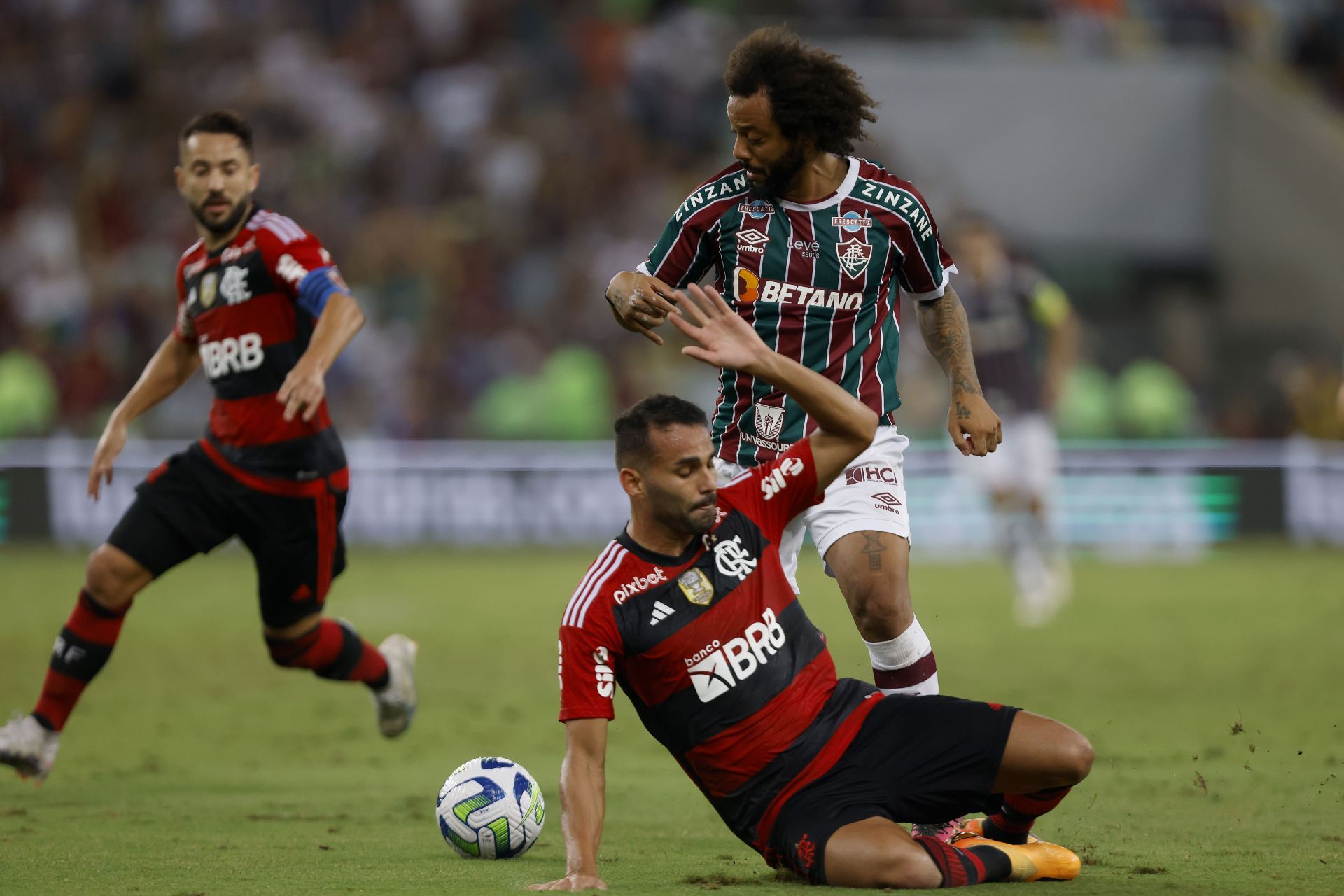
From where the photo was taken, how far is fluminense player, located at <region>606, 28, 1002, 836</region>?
588cm

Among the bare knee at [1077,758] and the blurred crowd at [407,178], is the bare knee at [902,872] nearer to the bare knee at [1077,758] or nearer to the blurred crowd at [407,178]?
the bare knee at [1077,758]

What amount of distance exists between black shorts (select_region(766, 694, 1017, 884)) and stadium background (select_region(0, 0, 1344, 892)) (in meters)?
3.34

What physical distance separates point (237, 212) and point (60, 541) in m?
11.4

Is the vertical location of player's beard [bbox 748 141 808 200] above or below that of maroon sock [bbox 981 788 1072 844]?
above

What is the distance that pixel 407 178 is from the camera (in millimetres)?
21406

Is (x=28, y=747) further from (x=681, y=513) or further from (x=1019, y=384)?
(x=1019, y=384)

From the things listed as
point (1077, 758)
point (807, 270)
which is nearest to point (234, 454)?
point (807, 270)

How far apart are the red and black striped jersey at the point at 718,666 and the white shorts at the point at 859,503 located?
677mm

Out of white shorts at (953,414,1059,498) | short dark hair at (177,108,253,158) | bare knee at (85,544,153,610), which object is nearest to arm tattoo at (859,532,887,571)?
bare knee at (85,544,153,610)

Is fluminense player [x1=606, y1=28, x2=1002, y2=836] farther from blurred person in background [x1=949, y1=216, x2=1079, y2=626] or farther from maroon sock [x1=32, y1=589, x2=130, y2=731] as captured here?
blurred person in background [x1=949, y1=216, x2=1079, y2=626]

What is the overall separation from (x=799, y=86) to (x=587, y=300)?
14.8 metres

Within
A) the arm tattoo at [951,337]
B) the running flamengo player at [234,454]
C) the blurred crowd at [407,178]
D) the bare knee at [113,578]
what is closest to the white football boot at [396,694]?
the running flamengo player at [234,454]

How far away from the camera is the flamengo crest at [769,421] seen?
606 cm

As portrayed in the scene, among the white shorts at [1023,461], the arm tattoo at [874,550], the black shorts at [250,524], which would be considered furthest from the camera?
the white shorts at [1023,461]
